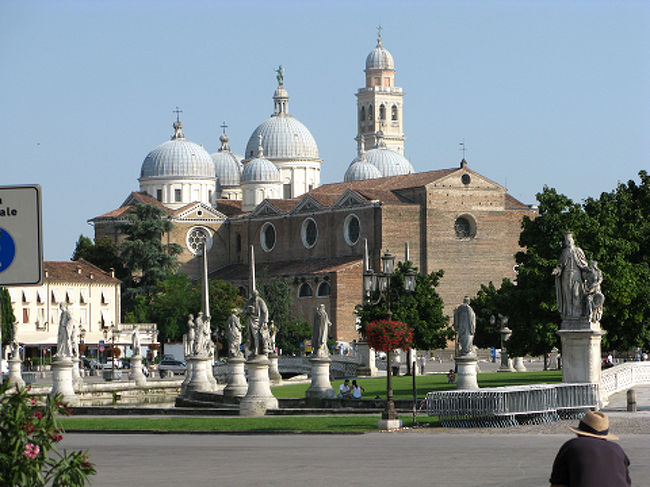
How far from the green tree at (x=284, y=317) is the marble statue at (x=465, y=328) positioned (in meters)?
55.0

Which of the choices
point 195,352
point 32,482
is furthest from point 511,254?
point 32,482

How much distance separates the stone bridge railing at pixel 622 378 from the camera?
3187 centimetres

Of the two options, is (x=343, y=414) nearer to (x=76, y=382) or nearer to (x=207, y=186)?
(x=76, y=382)

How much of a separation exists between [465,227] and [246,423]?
74.9m

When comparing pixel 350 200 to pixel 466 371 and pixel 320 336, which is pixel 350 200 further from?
pixel 466 371

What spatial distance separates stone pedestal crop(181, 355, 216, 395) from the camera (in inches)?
1790

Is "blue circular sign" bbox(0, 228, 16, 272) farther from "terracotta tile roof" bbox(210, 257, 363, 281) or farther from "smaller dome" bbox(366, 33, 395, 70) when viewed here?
"smaller dome" bbox(366, 33, 395, 70)

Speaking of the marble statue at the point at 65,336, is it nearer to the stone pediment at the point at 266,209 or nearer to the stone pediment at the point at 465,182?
the stone pediment at the point at 465,182

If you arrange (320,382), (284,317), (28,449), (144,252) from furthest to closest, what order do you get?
1. (144,252)
2. (284,317)
3. (320,382)
4. (28,449)

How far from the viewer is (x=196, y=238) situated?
396ft

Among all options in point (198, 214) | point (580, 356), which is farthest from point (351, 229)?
point (580, 356)

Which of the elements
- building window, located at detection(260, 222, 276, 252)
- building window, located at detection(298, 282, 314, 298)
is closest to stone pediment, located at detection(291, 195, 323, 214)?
building window, located at detection(260, 222, 276, 252)

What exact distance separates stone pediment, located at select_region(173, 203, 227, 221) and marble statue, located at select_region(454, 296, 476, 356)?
86.2 metres

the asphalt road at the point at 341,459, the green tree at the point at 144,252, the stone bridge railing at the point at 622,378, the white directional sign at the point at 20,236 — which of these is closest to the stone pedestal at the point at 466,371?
the stone bridge railing at the point at 622,378
